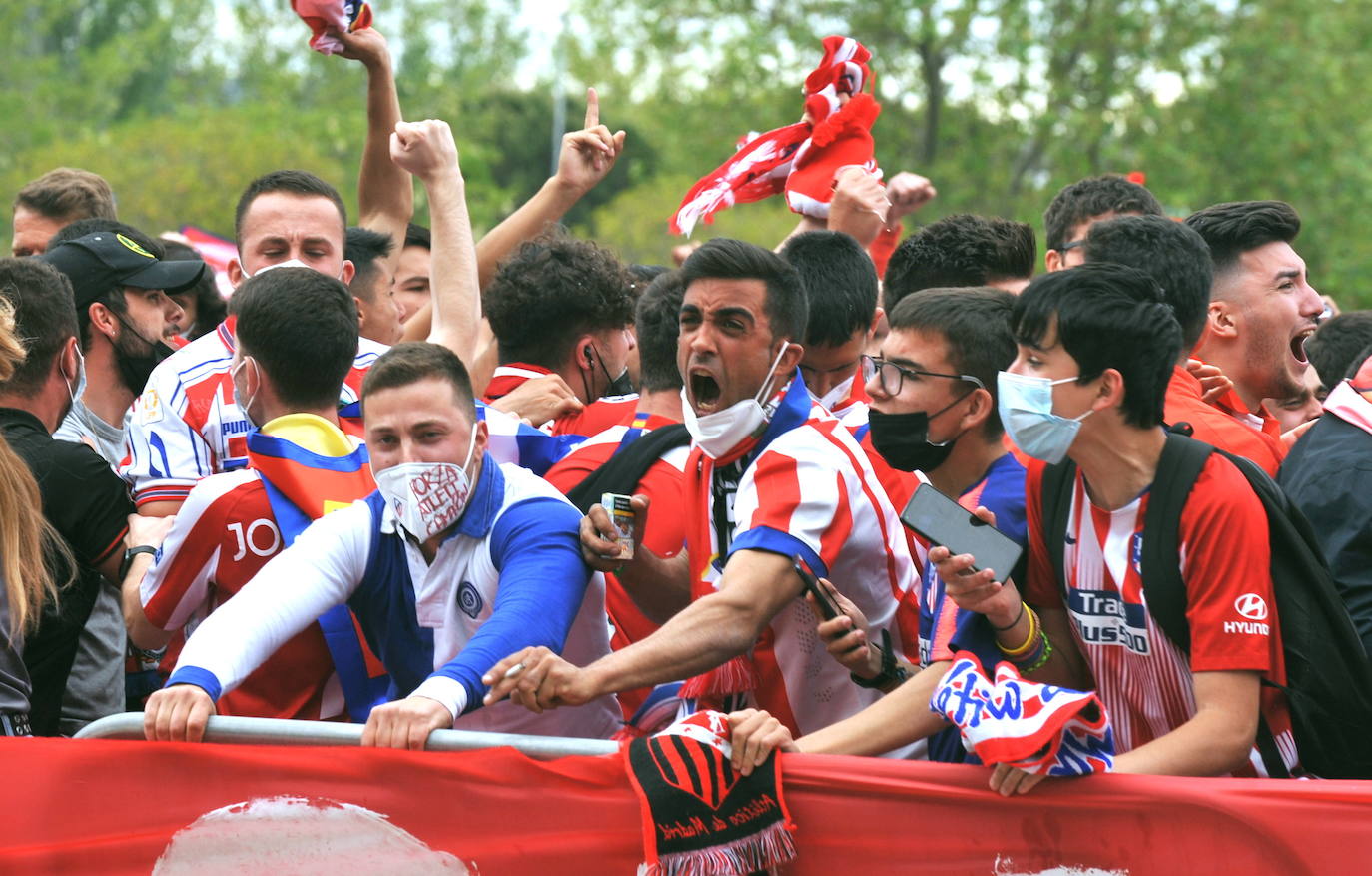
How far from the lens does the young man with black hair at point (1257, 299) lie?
Result: 5566mm

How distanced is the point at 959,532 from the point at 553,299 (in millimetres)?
2700

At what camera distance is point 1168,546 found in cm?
368

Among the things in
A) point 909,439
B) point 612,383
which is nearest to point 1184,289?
point 909,439

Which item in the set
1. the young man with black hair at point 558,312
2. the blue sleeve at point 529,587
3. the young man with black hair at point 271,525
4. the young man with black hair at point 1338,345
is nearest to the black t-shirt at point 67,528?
the young man with black hair at point 271,525

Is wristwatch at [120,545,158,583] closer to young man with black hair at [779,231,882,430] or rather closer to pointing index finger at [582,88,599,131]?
young man with black hair at [779,231,882,430]

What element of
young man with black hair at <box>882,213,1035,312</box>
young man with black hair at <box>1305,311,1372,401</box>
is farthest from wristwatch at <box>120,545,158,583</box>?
young man with black hair at <box>1305,311,1372,401</box>

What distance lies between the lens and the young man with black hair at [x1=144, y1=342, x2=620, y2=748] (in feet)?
13.5

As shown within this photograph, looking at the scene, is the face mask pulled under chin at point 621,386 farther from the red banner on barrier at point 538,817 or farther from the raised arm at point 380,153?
the red banner on barrier at point 538,817

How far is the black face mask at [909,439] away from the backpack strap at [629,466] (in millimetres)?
648

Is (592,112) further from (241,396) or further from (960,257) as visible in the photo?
(241,396)

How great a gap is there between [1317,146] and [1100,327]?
86.9 ft

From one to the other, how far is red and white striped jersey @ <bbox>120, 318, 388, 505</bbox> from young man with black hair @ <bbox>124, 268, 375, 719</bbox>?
441 mm

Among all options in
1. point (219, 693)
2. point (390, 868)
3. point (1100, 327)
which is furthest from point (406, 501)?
point (1100, 327)

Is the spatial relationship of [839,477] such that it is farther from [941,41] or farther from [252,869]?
[941,41]
